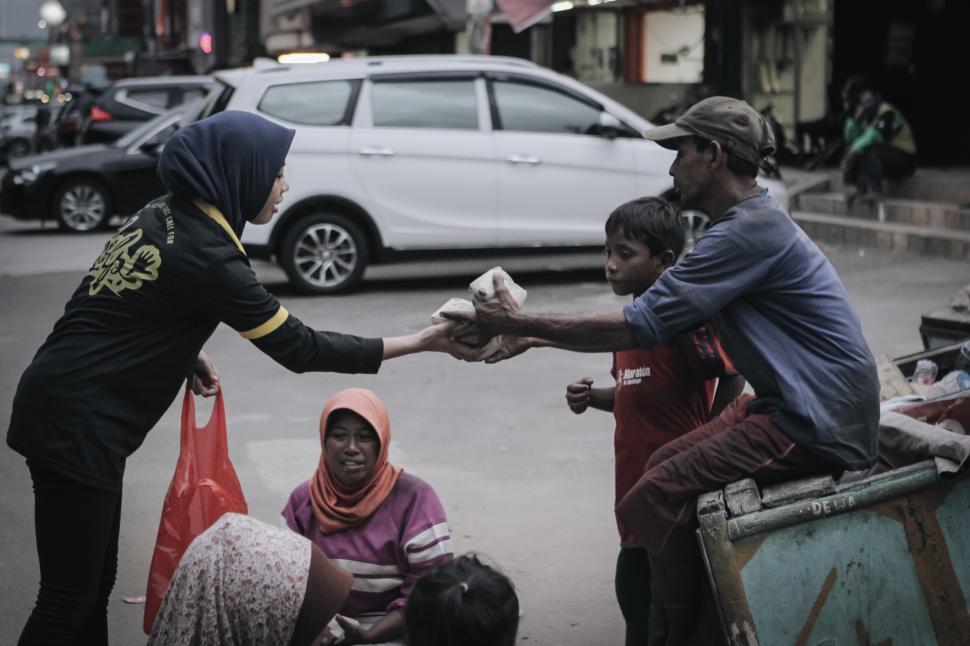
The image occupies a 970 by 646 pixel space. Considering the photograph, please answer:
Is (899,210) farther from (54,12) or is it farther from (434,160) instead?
(54,12)

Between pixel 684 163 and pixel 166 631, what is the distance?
1750mm

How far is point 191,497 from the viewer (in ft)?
13.0

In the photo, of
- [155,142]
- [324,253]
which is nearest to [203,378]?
[324,253]

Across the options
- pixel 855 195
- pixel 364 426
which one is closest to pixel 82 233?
pixel 855 195

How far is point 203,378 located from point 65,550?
808mm

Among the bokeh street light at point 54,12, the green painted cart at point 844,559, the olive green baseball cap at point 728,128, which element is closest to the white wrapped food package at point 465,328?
the olive green baseball cap at point 728,128

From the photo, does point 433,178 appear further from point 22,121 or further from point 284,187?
point 22,121

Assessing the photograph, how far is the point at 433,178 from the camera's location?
11.5m

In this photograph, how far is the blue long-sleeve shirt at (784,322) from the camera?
11.1 feet

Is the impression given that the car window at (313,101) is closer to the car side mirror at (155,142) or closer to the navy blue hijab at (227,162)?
the car side mirror at (155,142)

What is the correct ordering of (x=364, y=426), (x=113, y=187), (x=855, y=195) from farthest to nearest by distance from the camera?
(x=113, y=187), (x=855, y=195), (x=364, y=426)

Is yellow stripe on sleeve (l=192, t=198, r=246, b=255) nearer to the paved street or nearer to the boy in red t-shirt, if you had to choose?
the boy in red t-shirt

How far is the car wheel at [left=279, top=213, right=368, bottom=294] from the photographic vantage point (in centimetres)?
1140

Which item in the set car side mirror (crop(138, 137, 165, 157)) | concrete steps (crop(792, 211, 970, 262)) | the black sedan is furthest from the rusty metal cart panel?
the black sedan
